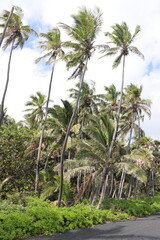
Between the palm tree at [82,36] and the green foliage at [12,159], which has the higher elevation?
the palm tree at [82,36]

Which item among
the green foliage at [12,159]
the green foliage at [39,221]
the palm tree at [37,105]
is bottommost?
the green foliage at [39,221]

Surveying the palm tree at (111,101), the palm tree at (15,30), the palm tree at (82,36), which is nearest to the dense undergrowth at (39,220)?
the palm tree at (82,36)

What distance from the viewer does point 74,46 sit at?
13.7 metres

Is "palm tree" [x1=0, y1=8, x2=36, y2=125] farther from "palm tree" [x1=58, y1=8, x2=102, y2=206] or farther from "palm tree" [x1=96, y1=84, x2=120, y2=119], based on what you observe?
"palm tree" [x1=96, y1=84, x2=120, y2=119]

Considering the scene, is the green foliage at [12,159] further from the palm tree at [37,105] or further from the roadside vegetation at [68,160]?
the palm tree at [37,105]

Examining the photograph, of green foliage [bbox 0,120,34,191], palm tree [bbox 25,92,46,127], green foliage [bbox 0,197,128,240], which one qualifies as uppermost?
palm tree [bbox 25,92,46,127]

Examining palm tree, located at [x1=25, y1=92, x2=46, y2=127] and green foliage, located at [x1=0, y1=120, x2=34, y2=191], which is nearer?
green foliage, located at [x1=0, y1=120, x2=34, y2=191]

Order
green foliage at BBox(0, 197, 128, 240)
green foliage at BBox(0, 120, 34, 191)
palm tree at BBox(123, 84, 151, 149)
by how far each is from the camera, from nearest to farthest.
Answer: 1. green foliage at BBox(0, 197, 128, 240)
2. green foliage at BBox(0, 120, 34, 191)
3. palm tree at BBox(123, 84, 151, 149)

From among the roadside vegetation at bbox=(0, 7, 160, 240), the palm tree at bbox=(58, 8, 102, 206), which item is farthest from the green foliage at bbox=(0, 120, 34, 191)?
the palm tree at bbox=(58, 8, 102, 206)

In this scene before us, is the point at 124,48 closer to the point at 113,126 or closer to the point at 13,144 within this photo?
the point at 113,126

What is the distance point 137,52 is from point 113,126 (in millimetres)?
5918

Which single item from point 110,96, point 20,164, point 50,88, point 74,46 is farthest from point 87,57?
point 110,96

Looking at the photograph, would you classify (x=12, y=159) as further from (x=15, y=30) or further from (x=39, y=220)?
(x=15, y=30)

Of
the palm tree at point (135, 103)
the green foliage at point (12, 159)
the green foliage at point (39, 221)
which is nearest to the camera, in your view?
the green foliage at point (39, 221)
